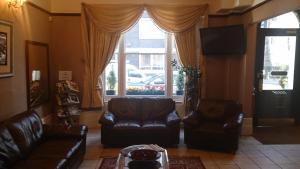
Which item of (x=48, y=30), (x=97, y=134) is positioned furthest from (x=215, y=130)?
Result: (x=48, y=30)

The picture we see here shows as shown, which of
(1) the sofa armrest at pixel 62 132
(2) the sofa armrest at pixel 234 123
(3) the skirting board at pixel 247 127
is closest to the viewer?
(1) the sofa armrest at pixel 62 132

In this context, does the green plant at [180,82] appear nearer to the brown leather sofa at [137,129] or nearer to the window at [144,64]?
the window at [144,64]

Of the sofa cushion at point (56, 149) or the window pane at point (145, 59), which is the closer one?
the sofa cushion at point (56, 149)

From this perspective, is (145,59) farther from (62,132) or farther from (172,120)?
(62,132)

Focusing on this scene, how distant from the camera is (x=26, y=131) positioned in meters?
3.93

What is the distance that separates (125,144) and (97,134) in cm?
110

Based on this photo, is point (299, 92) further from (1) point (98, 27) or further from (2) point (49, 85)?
(2) point (49, 85)

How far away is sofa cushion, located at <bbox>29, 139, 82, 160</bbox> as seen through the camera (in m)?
3.69

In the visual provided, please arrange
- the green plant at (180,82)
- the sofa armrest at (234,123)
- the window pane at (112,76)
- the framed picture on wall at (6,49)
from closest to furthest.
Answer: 1. the framed picture on wall at (6,49)
2. the sofa armrest at (234,123)
3. the green plant at (180,82)
4. the window pane at (112,76)

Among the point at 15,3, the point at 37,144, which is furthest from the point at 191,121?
the point at 15,3

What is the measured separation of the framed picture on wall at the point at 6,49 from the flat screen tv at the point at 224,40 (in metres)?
3.54

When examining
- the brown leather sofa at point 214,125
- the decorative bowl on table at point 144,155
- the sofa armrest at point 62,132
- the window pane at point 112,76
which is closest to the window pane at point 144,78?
the window pane at point 112,76

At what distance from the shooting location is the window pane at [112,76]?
6836 millimetres

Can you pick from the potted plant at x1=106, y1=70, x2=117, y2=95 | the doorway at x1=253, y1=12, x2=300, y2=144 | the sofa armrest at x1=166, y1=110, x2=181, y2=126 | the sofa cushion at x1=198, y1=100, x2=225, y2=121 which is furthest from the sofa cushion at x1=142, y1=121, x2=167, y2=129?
the doorway at x1=253, y1=12, x2=300, y2=144
